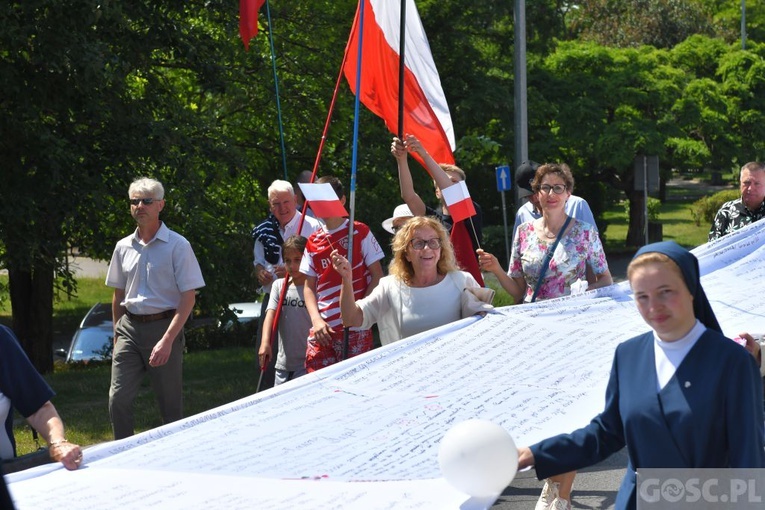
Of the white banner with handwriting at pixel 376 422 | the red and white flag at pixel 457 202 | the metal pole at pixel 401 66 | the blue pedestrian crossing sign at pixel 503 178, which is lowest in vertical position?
the blue pedestrian crossing sign at pixel 503 178

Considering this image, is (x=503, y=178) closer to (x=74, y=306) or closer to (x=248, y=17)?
(x=74, y=306)

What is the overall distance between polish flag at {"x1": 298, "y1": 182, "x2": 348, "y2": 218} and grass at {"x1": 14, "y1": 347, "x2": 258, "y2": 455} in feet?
10.2

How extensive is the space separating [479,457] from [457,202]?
401 cm

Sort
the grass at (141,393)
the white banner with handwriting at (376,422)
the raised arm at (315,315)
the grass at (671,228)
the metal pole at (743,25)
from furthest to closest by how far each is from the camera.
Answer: the metal pole at (743,25), the grass at (671,228), the grass at (141,393), the raised arm at (315,315), the white banner with handwriting at (376,422)

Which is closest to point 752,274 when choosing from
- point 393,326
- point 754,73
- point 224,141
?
point 393,326

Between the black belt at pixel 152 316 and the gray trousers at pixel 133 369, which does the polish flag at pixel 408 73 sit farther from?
the gray trousers at pixel 133 369

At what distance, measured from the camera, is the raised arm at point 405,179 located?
7363mm

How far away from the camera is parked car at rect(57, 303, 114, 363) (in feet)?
57.1

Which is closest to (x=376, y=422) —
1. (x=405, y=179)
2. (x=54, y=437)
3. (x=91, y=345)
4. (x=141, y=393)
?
(x=54, y=437)

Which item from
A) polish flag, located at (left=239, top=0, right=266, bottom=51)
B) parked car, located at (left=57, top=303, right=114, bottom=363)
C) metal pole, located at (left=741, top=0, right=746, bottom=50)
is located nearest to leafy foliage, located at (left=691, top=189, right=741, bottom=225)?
metal pole, located at (left=741, top=0, right=746, bottom=50)

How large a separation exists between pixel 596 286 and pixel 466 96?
744 inches

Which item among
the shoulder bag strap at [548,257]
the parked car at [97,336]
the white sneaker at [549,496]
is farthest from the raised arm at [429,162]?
the parked car at [97,336]

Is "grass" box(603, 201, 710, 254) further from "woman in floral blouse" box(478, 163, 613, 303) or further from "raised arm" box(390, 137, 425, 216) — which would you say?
"woman in floral blouse" box(478, 163, 613, 303)

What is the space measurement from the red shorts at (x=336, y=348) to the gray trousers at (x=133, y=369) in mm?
1029
